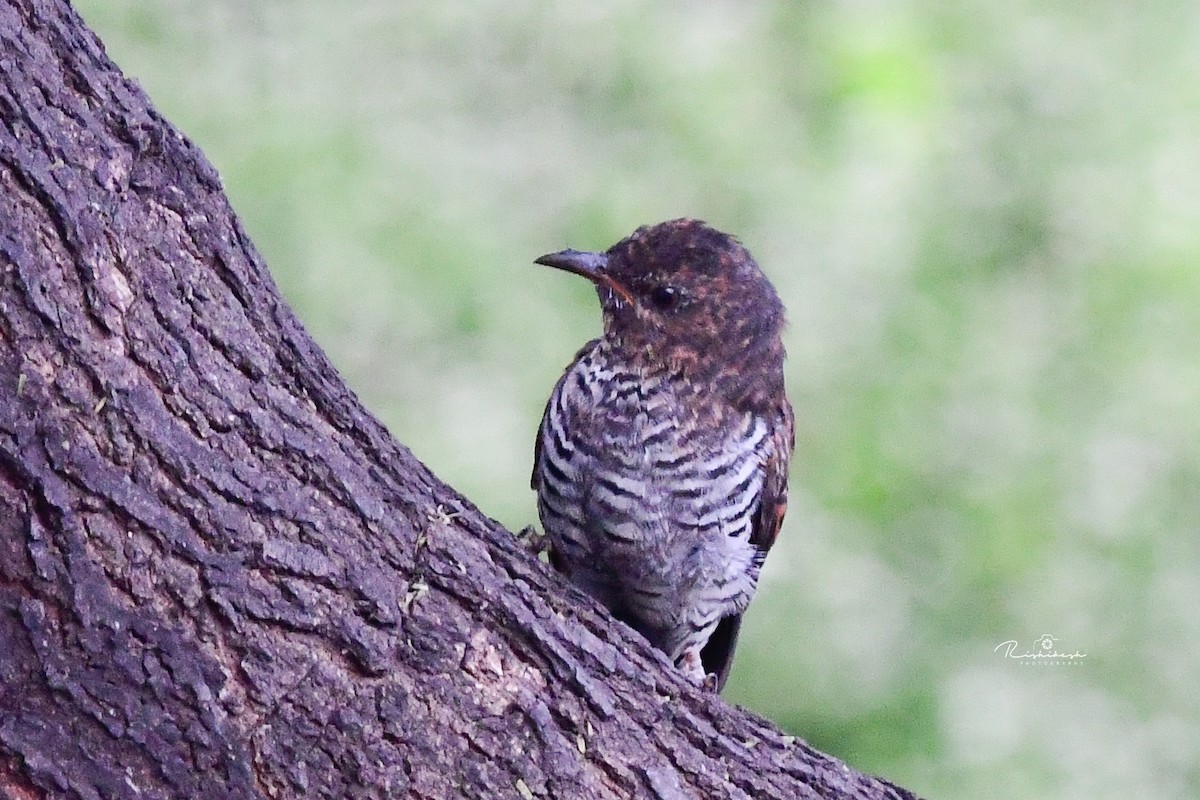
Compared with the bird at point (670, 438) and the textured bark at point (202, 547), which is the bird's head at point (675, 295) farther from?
the textured bark at point (202, 547)

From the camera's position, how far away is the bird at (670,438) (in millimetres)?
3814

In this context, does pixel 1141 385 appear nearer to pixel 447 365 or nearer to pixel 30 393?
pixel 447 365

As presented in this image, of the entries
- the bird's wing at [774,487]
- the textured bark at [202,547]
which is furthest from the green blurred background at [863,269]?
the textured bark at [202,547]

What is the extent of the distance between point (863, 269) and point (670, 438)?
→ 137 inches

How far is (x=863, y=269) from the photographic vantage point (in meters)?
7.06

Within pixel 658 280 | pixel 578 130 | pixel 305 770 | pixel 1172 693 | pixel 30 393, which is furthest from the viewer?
pixel 578 130

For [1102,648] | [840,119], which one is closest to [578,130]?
[840,119]

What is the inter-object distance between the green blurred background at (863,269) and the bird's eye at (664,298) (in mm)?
2200

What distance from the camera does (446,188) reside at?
695 centimetres

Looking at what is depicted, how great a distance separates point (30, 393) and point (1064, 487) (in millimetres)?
5341

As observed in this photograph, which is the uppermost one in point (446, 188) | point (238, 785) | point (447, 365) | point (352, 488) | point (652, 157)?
point (652, 157)

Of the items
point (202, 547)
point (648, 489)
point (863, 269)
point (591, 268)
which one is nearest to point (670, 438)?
point (648, 489)

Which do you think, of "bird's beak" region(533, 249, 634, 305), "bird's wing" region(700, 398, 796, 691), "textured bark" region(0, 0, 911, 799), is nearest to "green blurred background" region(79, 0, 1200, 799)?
"bird's wing" region(700, 398, 796, 691)

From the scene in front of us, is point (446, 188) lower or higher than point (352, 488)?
higher
